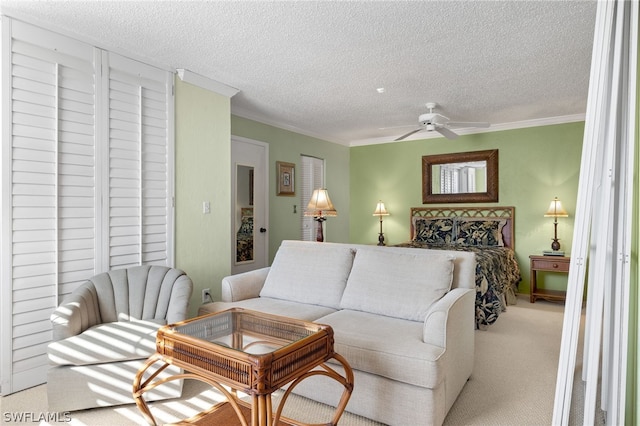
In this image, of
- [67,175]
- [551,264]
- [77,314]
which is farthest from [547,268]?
[67,175]

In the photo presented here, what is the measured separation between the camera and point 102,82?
2869mm

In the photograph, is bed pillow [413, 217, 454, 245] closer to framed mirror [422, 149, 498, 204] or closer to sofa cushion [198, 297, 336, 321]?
framed mirror [422, 149, 498, 204]

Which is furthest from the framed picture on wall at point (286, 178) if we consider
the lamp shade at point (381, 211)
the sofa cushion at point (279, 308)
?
the sofa cushion at point (279, 308)

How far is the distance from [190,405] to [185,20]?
8.03 feet

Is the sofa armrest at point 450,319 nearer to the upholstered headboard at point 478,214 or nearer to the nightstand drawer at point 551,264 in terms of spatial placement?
the nightstand drawer at point 551,264

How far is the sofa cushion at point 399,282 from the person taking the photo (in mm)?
2414

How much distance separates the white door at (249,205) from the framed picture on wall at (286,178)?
0.25 meters

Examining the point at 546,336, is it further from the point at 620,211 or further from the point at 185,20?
the point at 185,20

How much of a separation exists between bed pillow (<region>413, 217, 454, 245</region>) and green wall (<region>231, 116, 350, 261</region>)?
1.41m

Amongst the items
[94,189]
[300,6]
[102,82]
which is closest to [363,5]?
[300,6]

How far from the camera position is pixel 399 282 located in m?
2.53

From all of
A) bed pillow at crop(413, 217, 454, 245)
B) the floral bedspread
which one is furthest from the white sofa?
bed pillow at crop(413, 217, 454, 245)

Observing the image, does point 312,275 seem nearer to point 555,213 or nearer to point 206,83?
point 206,83

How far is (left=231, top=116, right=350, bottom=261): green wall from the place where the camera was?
5.09 meters
